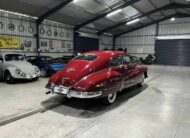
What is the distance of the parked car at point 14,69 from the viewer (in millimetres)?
7195

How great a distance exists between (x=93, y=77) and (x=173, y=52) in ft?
61.3

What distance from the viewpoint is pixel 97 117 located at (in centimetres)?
379

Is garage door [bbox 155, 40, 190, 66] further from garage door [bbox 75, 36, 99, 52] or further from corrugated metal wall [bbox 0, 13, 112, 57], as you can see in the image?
corrugated metal wall [bbox 0, 13, 112, 57]

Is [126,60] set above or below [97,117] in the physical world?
above

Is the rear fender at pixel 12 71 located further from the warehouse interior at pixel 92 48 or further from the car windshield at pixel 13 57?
the car windshield at pixel 13 57

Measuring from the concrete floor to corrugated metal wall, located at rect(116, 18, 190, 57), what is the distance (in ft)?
55.0

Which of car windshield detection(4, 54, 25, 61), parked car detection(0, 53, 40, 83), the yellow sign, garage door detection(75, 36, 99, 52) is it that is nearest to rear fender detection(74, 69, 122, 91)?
parked car detection(0, 53, 40, 83)

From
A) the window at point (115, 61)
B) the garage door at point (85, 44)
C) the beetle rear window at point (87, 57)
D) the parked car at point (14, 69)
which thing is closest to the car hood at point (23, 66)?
the parked car at point (14, 69)

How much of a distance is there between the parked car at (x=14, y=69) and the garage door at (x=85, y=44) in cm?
896

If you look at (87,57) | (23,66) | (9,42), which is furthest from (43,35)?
(87,57)

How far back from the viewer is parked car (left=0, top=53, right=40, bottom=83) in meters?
7.20

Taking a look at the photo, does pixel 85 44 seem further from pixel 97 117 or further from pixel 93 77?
pixel 97 117

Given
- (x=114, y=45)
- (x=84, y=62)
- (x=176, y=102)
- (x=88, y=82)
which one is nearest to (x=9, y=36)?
(x=84, y=62)

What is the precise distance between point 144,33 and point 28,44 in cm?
1539
